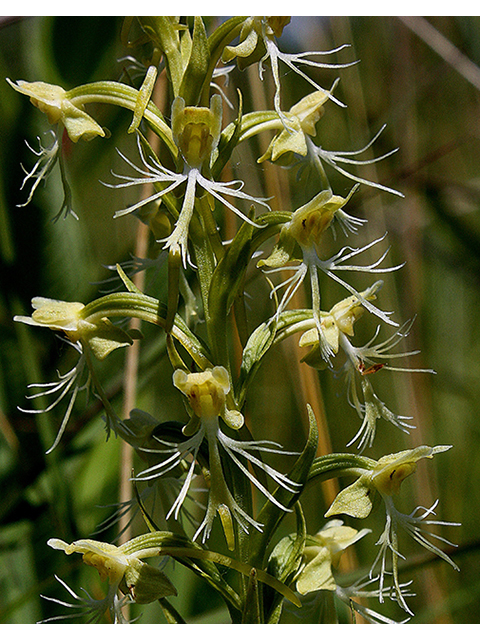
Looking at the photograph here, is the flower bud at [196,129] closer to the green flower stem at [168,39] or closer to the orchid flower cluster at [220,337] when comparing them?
the orchid flower cluster at [220,337]

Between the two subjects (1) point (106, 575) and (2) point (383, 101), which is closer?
(1) point (106, 575)

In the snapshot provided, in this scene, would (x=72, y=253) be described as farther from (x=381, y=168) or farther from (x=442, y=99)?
(x=442, y=99)

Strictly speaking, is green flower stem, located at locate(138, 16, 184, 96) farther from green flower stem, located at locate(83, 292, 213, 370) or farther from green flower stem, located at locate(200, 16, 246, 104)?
green flower stem, located at locate(83, 292, 213, 370)

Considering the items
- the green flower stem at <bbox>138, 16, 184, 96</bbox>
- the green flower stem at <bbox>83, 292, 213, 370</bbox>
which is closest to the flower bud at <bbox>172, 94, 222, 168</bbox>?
the green flower stem at <bbox>138, 16, 184, 96</bbox>

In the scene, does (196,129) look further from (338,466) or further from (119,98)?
(338,466)

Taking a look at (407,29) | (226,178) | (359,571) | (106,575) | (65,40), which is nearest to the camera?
(106,575)

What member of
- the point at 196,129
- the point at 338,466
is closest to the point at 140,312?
the point at 196,129

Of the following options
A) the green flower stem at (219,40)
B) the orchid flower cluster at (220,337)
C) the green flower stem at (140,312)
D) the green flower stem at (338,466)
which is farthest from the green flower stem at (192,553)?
the green flower stem at (219,40)

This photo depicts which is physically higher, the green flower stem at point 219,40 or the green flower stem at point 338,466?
the green flower stem at point 219,40

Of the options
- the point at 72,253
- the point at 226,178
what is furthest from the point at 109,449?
the point at 226,178
